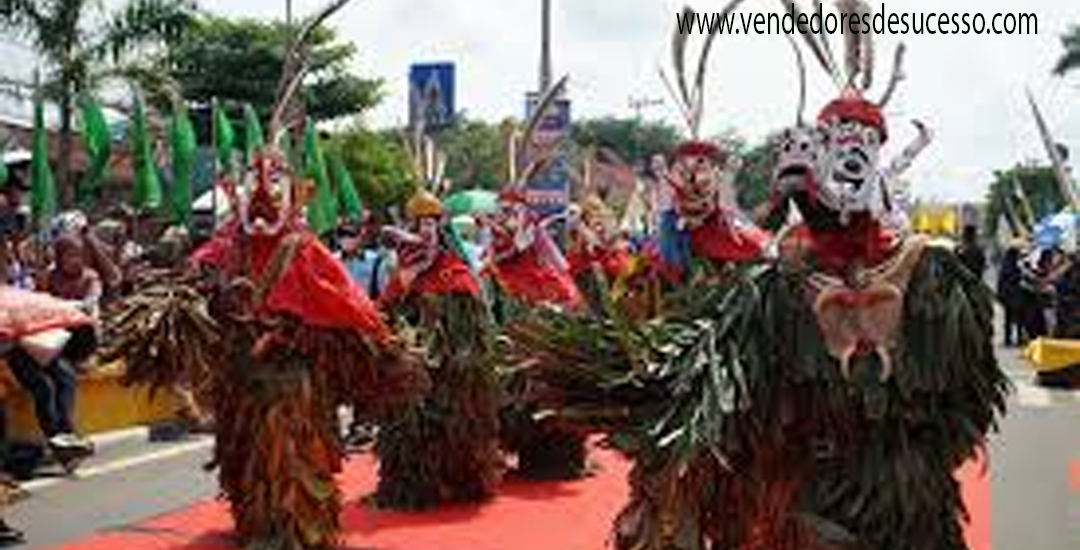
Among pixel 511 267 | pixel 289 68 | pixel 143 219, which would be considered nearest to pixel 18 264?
pixel 511 267

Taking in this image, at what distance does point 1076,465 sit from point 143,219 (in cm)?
1033

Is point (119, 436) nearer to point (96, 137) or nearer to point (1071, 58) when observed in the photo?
point (96, 137)

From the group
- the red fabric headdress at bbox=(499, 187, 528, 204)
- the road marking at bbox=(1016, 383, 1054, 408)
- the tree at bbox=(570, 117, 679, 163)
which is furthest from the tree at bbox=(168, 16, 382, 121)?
the tree at bbox=(570, 117, 679, 163)

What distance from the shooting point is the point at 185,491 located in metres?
9.29

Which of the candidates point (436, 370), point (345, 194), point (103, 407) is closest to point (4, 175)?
point (436, 370)

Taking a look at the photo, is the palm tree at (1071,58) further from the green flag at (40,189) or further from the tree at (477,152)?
the green flag at (40,189)

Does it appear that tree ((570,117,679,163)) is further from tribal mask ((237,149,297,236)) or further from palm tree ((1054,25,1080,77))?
tribal mask ((237,149,297,236))

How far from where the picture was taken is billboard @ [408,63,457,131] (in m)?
12.6

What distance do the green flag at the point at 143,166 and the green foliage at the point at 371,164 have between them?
1402 cm

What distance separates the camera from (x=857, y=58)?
5.15 m

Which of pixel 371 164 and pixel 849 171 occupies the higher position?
pixel 371 164

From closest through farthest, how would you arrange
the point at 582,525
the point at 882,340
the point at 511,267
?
1. the point at 882,340
2. the point at 582,525
3. the point at 511,267

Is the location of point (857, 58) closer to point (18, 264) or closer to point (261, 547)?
point (261, 547)

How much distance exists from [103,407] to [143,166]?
406cm
